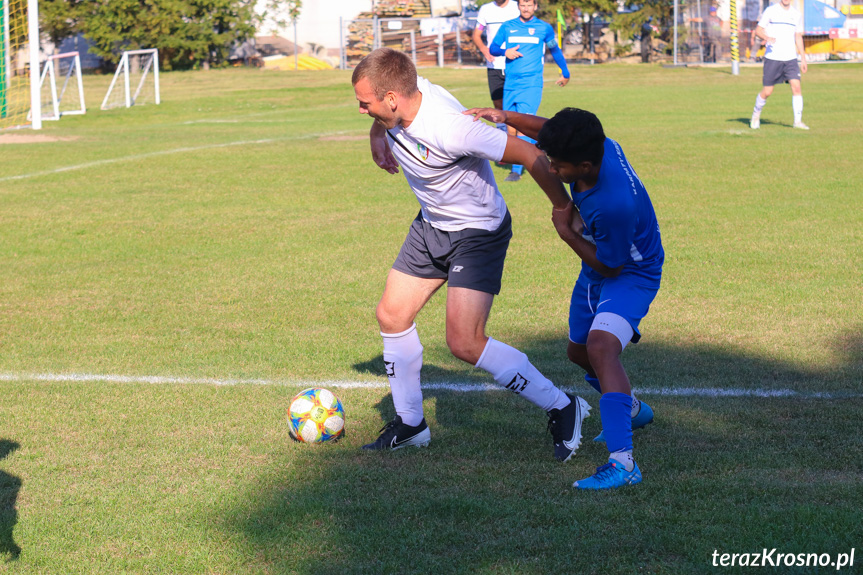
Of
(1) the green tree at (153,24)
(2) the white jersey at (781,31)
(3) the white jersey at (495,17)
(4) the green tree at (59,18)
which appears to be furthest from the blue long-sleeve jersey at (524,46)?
(4) the green tree at (59,18)

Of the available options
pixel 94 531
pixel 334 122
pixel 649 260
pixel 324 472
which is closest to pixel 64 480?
pixel 94 531

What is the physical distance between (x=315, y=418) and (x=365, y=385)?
86 cm

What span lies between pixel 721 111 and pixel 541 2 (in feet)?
79.0

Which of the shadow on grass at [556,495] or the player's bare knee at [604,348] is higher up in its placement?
the player's bare knee at [604,348]

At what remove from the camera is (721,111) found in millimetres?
20125

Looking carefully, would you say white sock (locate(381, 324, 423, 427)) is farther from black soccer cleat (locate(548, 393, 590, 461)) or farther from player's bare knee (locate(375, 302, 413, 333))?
black soccer cleat (locate(548, 393, 590, 461))

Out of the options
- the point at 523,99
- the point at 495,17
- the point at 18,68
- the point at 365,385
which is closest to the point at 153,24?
the point at 18,68

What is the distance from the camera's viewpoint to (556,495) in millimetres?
3814

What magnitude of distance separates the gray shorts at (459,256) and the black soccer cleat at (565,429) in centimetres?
64

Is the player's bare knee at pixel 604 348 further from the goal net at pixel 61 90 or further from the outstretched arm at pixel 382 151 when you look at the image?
the goal net at pixel 61 90

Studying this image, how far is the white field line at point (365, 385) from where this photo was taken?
491 cm

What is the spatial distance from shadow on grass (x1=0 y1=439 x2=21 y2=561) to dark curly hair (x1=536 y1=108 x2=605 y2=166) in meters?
2.57

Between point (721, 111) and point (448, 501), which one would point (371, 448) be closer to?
point (448, 501)

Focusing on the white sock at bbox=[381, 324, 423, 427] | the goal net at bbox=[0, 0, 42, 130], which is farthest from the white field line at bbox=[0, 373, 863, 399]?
the goal net at bbox=[0, 0, 42, 130]
